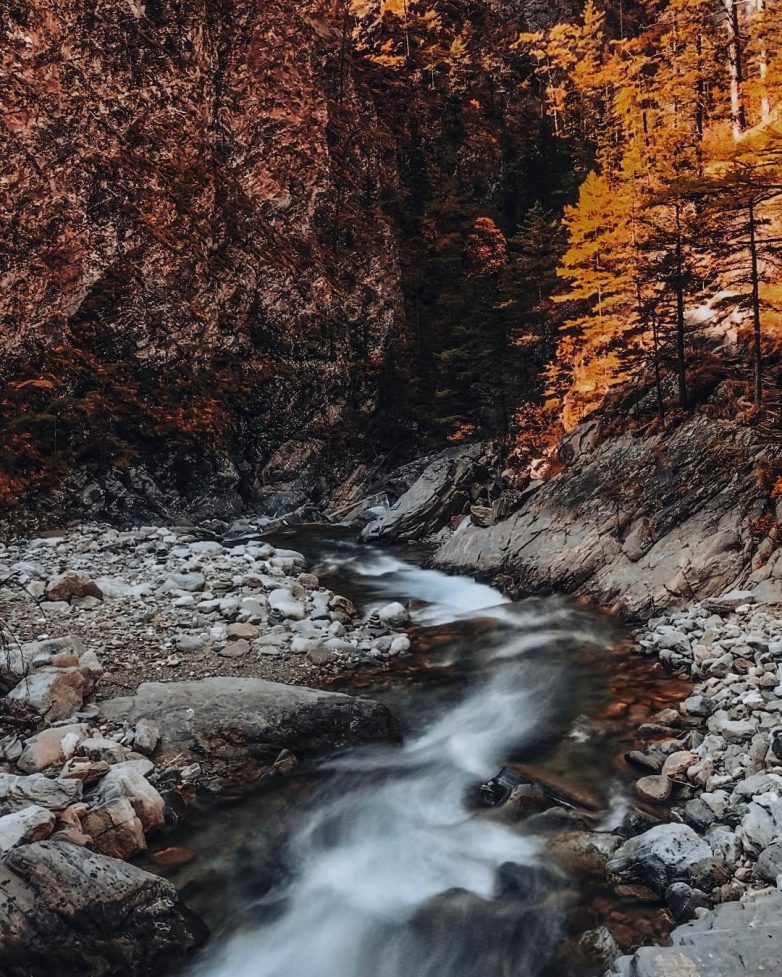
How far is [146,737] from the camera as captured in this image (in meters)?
7.18

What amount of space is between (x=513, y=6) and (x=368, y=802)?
186ft

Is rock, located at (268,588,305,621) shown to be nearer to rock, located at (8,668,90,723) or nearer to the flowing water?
the flowing water

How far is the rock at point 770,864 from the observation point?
4.83 metres

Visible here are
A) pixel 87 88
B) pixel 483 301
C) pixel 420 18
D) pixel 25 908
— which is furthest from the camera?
pixel 420 18

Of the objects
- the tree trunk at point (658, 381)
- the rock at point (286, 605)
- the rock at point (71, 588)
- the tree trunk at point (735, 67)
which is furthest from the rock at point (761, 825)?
the tree trunk at point (735, 67)

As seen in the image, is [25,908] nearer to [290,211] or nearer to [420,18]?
[290,211]

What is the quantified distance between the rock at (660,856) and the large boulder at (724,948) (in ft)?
2.31

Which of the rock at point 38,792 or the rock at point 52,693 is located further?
the rock at point 52,693

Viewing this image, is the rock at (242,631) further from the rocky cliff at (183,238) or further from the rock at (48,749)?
the rocky cliff at (183,238)

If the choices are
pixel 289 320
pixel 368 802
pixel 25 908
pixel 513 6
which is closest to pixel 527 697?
pixel 368 802

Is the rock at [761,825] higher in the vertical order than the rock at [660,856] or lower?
higher

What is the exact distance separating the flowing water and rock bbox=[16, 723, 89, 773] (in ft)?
5.15

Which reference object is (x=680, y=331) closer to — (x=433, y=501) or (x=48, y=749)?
(x=433, y=501)

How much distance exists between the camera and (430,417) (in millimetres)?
29438
